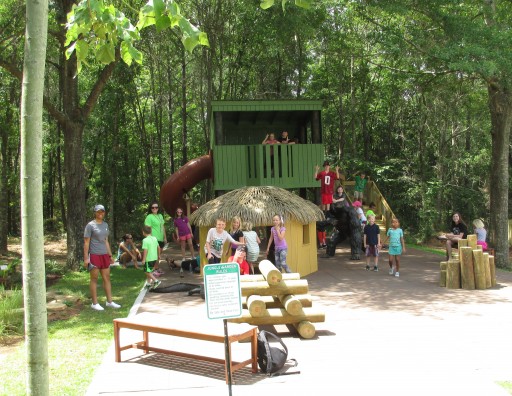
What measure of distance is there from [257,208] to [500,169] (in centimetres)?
956

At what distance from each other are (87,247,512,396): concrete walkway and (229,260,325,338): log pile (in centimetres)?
30

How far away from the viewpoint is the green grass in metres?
6.29

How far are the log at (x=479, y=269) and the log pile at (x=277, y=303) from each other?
213 inches

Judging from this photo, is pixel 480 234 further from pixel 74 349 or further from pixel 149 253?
pixel 74 349

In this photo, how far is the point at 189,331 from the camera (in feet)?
21.7

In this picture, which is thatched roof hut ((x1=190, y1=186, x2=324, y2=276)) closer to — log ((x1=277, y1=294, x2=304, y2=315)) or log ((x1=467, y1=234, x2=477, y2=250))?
log ((x1=467, y1=234, x2=477, y2=250))

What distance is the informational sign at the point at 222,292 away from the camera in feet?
17.7

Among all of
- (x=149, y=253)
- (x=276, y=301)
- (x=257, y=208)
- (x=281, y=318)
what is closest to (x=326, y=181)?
(x=257, y=208)

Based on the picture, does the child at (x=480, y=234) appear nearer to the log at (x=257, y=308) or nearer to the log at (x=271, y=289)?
the log at (x=271, y=289)

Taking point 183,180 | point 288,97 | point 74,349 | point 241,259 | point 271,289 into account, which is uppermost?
point 288,97

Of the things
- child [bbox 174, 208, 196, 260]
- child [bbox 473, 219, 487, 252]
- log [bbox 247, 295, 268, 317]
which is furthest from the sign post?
child [bbox 174, 208, 196, 260]

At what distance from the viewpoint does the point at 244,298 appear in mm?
8914

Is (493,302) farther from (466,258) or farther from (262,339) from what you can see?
(262,339)

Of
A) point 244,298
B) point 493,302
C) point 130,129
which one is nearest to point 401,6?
point 493,302
